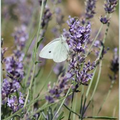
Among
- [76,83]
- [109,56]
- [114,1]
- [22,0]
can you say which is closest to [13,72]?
[76,83]

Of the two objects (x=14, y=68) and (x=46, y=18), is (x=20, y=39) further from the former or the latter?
(x=14, y=68)

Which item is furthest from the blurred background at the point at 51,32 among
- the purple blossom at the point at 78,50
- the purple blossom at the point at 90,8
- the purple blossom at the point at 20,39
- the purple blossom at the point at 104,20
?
the purple blossom at the point at 78,50

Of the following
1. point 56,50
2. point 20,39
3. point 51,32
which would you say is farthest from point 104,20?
point 51,32

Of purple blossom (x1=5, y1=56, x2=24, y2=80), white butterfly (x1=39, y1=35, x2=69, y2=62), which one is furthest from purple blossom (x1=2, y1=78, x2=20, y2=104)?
white butterfly (x1=39, y1=35, x2=69, y2=62)

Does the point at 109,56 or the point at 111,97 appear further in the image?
the point at 109,56

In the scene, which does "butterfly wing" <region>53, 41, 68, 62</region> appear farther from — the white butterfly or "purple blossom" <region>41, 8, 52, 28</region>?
"purple blossom" <region>41, 8, 52, 28</region>

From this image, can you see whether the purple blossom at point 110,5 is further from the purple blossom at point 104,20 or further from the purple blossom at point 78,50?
the purple blossom at point 78,50

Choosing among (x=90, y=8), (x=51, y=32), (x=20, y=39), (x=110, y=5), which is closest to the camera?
(x=110, y=5)

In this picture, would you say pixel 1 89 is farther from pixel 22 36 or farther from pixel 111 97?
pixel 111 97
